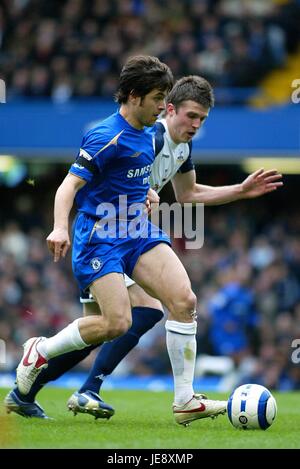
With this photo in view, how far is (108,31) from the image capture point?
17062 mm

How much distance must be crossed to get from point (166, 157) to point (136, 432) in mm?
1963

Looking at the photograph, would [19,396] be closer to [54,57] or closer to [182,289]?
[182,289]

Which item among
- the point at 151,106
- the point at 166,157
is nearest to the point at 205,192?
the point at 166,157

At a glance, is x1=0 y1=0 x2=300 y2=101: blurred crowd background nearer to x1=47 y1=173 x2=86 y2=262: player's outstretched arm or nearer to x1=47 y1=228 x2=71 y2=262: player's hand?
x1=47 y1=173 x2=86 y2=262: player's outstretched arm

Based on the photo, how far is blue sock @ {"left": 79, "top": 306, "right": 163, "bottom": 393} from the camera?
269 inches

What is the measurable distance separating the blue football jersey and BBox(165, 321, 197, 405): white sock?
2.54 feet

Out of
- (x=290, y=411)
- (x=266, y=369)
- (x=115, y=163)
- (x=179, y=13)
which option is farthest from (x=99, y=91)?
(x=115, y=163)

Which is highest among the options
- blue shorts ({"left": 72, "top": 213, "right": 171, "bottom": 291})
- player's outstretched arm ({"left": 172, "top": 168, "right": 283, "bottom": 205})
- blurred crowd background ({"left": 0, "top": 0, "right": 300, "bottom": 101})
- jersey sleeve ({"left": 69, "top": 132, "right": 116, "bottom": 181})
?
blurred crowd background ({"left": 0, "top": 0, "right": 300, "bottom": 101})

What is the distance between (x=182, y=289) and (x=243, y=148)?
963 centimetres

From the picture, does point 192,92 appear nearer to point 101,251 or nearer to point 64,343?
point 101,251

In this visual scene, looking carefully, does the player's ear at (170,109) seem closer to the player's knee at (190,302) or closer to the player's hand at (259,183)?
the player's hand at (259,183)

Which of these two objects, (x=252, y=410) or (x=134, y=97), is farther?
(x=134, y=97)

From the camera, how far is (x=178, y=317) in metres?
6.23

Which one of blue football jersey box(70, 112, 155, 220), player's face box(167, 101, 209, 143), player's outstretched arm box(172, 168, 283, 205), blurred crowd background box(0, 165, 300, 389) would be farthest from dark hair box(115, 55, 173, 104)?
blurred crowd background box(0, 165, 300, 389)
